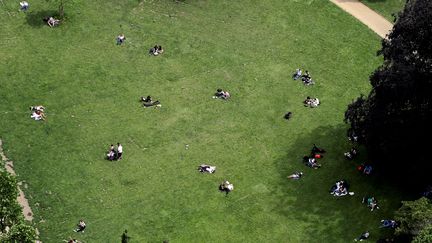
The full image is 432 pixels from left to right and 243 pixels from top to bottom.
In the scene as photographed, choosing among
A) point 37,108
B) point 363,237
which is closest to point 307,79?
point 363,237

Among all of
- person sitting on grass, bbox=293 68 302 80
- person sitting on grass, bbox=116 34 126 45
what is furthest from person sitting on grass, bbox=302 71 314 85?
person sitting on grass, bbox=116 34 126 45

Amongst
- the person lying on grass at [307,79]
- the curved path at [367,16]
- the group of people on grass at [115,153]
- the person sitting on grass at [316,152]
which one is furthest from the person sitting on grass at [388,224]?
the curved path at [367,16]

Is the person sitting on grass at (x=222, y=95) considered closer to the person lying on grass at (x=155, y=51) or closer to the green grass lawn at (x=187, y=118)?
the green grass lawn at (x=187, y=118)

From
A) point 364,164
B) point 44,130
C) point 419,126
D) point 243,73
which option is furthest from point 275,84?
point 44,130

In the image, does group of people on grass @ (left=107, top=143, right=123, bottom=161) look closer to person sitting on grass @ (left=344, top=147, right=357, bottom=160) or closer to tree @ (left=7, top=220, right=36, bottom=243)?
tree @ (left=7, top=220, right=36, bottom=243)

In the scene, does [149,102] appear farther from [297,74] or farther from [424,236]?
[424,236]

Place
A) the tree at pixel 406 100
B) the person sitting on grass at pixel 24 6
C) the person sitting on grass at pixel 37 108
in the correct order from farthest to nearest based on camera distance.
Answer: the person sitting on grass at pixel 24 6 → the person sitting on grass at pixel 37 108 → the tree at pixel 406 100
